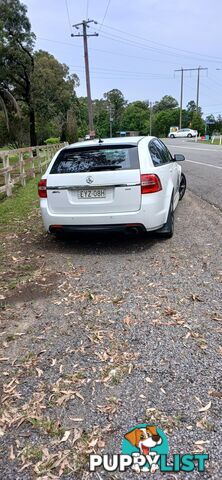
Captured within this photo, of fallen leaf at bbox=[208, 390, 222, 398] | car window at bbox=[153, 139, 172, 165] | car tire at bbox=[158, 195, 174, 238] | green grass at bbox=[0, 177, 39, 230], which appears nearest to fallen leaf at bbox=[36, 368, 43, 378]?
fallen leaf at bbox=[208, 390, 222, 398]

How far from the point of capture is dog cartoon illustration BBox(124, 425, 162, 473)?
2.07m

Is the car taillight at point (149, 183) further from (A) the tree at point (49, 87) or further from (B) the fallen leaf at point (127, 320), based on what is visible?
(A) the tree at point (49, 87)

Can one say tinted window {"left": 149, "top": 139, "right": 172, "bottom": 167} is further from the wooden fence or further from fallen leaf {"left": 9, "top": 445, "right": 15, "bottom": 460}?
the wooden fence

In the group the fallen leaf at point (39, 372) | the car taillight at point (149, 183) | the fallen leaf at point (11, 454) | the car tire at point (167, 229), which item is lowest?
the fallen leaf at point (11, 454)

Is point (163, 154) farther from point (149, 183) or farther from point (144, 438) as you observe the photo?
point (144, 438)

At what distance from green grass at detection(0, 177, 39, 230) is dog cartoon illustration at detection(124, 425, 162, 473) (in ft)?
17.8

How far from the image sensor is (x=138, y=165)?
481 centimetres

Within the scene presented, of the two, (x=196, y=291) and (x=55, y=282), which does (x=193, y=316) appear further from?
(x=55, y=282)

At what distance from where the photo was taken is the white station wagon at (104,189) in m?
4.80

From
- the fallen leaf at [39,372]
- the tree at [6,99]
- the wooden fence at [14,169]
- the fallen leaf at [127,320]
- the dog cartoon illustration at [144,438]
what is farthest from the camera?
the tree at [6,99]

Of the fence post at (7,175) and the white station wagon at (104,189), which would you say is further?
the fence post at (7,175)

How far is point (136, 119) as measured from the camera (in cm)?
11719

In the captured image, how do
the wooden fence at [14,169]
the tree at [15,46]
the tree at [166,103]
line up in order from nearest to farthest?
1. the wooden fence at [14,169]
2. the tree at [15,46]
3. the tree at [166,103]

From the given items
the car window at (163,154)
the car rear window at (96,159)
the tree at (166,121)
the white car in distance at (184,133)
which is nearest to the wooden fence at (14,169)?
the car window at (163,154)
